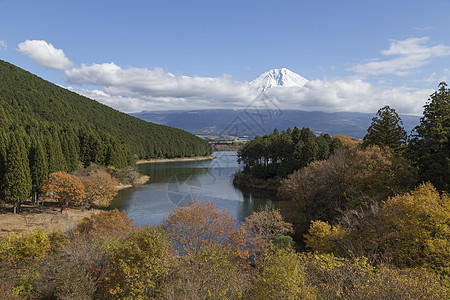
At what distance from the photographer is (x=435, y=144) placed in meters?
18.0

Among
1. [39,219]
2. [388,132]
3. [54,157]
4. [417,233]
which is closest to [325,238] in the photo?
[417,233]

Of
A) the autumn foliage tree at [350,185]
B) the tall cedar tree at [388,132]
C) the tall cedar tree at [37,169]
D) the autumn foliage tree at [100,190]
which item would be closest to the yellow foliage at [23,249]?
the autumn foliage tree at [350,185]

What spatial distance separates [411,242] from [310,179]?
15085 mm

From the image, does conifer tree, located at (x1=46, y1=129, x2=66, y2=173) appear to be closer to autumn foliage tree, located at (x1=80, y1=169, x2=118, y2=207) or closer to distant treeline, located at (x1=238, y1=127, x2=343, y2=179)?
autumn foliage tree, located at (x1=80, y1=169, x2=118, y2=207)

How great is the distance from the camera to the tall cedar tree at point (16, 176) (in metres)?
27.3

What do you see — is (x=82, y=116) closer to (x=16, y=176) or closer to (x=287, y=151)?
(x=16, y=176)

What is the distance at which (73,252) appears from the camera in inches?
453

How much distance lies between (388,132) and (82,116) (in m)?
92.9

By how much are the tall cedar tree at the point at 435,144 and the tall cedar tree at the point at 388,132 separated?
20.1 ft

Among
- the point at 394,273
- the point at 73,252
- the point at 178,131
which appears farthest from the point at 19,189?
the point at 178,131

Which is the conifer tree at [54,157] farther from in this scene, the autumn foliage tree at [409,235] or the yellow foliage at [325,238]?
the autumn foliage tree at [409,235]

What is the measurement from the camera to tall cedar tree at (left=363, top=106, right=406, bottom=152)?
26.6 m

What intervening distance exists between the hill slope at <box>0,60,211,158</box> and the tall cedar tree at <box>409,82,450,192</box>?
67.1 metres

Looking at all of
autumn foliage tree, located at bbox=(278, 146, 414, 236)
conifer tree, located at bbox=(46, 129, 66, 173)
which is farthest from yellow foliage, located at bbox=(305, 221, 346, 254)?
conifer tree, located at bbox=(46, 129, 66, 173)
